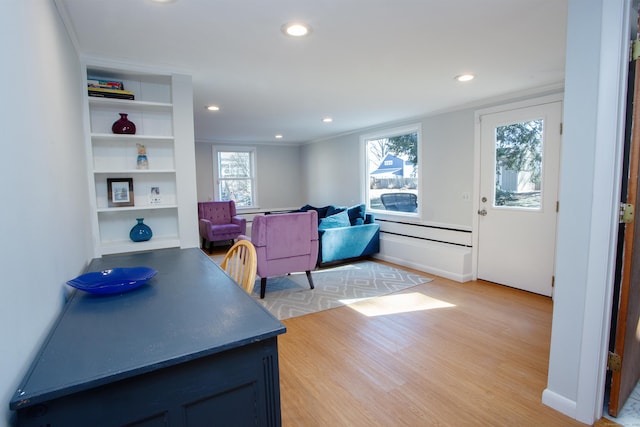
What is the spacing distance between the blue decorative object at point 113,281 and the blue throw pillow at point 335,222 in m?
3.29

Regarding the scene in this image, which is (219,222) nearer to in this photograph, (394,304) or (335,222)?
(335,222)

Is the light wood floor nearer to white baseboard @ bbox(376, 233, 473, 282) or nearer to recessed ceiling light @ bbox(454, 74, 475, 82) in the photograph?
white baseboard @ bbox(376, 233, 473, 282)

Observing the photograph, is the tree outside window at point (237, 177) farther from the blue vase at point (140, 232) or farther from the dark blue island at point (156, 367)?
the dark blue island at point (156, 367)

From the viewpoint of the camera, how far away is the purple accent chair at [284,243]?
12.1ft

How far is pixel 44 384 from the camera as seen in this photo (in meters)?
0.79

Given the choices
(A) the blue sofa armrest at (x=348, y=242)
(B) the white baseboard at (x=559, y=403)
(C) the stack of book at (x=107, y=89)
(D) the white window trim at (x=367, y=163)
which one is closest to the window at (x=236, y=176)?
(D) the white window trim at (x=367, y=163)

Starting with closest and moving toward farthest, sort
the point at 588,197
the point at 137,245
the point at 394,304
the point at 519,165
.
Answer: the point at 588,197 → the point at 137,245 → the point at 394,304 → the point at 519,165

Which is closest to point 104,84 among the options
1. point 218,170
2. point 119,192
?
point 119,192

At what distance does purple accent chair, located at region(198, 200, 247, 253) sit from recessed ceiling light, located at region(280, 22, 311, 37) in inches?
178

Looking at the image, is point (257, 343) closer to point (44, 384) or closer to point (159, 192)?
point (44, 384)

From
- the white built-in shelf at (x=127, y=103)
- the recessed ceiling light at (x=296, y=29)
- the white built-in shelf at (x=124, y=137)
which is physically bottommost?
the white built-in shelf at (x=124, y=137)

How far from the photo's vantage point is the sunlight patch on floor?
10.7ft

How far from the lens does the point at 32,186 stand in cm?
108

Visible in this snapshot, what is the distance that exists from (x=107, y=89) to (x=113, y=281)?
5.84 feet
